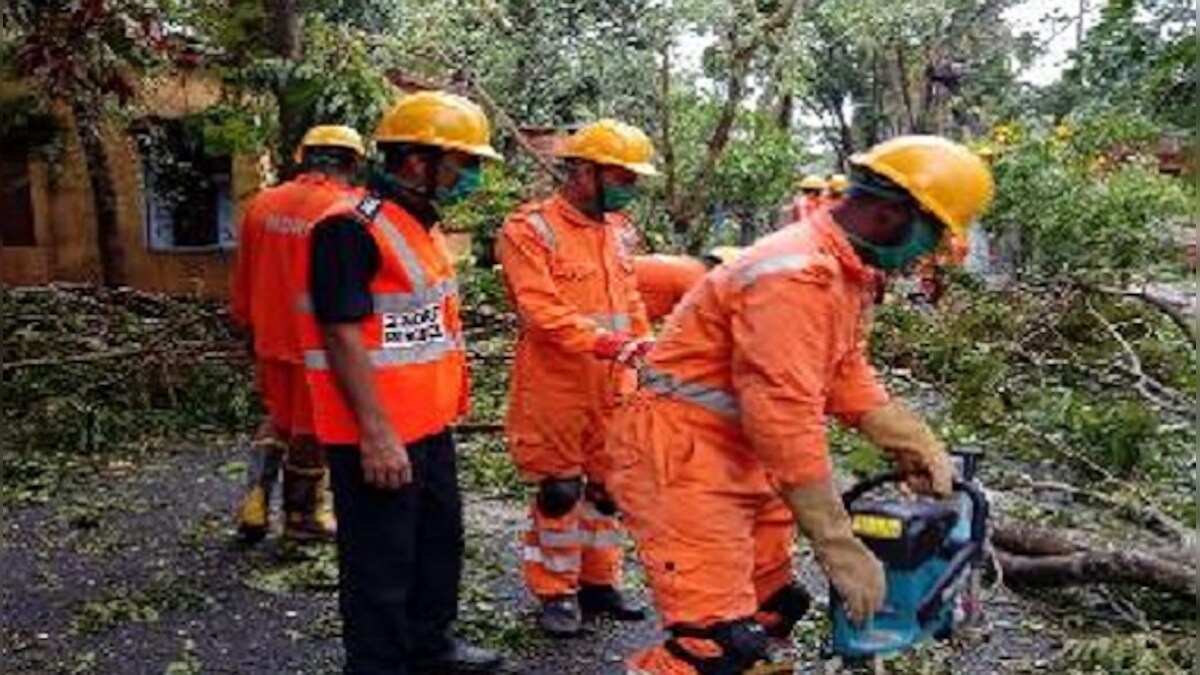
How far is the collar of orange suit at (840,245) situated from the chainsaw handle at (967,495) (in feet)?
1.77

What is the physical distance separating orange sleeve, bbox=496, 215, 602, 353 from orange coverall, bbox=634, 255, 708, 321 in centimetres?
68

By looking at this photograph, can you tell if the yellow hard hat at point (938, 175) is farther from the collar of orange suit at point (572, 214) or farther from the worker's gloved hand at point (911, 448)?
the collar of orange suit at point (572, 214)

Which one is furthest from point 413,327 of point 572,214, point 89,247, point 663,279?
point 89,247

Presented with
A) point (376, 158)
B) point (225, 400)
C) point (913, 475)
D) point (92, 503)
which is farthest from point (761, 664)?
point (225, 400)

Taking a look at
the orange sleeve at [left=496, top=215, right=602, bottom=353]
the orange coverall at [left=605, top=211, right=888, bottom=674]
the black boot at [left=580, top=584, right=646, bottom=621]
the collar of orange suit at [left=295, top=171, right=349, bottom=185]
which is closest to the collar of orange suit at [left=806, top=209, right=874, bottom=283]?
the orange coverall at [left=605, top=211, right=888, bottom=674]

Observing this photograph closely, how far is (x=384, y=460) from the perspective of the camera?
362 cm

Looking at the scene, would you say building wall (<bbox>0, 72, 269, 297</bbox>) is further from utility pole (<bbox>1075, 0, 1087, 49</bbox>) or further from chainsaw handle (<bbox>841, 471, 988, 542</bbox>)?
chainsaw handle (<bbox>841, 471, 988, 542</bbox>)

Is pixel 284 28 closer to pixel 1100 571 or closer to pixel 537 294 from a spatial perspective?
pixel 537 294

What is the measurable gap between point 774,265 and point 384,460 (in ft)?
4.03

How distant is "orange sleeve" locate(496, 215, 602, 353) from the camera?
448 cm

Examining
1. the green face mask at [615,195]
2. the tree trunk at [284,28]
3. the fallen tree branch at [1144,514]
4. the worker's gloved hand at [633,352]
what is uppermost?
the tree trunk at [284,28]

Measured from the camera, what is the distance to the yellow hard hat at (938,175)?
118 inches

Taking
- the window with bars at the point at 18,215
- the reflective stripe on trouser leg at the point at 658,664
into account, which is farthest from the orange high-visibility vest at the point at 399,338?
the window with bars at the point at 18,215

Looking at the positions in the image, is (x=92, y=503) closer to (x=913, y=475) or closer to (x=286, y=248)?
(x=286, y=248)
